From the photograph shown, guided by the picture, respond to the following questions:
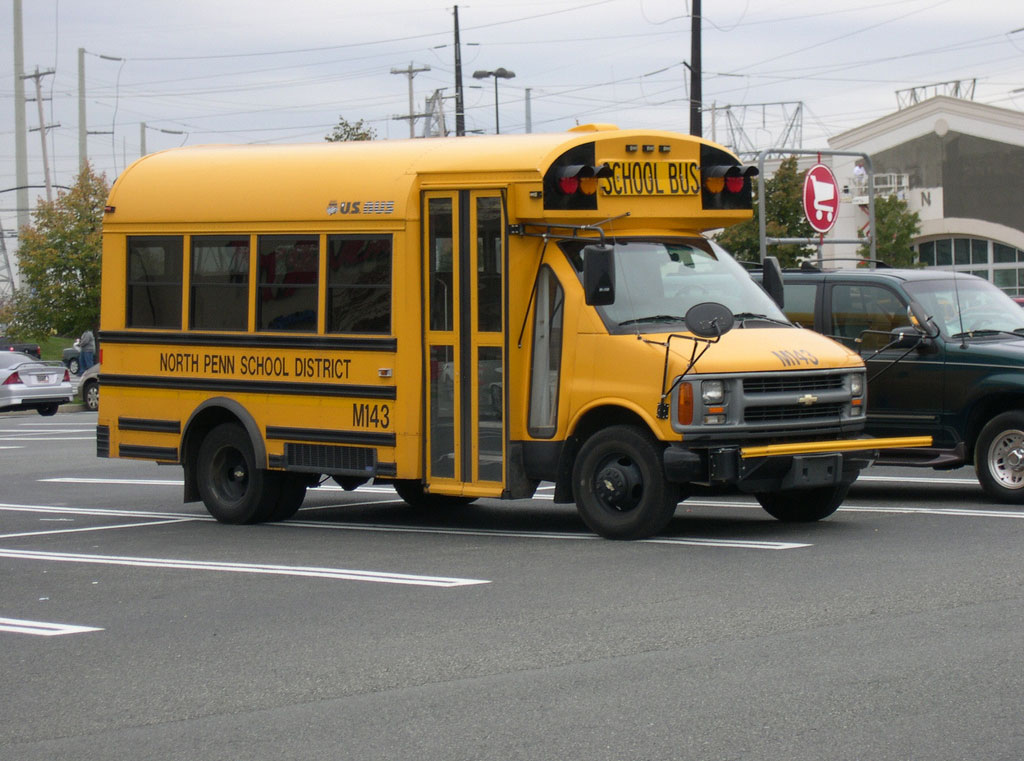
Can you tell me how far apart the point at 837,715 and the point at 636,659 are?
129 centimetres

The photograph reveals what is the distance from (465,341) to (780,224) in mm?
29918

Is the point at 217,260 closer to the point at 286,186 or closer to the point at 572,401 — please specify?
the point at 286,186

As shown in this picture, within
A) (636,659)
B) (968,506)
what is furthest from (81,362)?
(636,659)

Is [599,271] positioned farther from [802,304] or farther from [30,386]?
[30,386]

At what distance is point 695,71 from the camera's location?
28.7 m

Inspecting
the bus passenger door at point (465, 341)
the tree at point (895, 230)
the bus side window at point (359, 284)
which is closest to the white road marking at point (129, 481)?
the bus side window at point (359, 284)

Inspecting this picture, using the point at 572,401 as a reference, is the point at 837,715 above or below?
below

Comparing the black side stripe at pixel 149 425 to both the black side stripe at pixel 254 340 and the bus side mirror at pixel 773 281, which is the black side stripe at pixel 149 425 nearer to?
the black side stripe at pixel 254 340

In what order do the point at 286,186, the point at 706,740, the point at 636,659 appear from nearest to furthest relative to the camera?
the point at 706,740 → the point at 636,659 → the point at 286,186

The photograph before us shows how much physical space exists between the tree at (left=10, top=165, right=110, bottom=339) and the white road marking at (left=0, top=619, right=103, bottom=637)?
35306 mm

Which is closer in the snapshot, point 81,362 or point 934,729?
point 934,729

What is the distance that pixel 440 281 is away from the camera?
38.1 feet

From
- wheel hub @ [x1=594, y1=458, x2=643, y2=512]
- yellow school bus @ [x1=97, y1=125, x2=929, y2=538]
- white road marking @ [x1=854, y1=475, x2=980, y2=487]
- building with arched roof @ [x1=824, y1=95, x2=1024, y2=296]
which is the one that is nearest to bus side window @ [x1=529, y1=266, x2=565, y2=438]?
yellow school bus @ [x1=97, y1=125, x2=929, y2=538]

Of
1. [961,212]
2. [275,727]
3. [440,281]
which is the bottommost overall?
[275,727]
